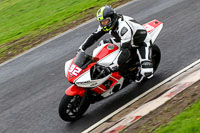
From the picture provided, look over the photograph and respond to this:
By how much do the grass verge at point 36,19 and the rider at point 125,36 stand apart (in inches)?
276

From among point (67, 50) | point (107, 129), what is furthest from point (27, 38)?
point (107, 129)

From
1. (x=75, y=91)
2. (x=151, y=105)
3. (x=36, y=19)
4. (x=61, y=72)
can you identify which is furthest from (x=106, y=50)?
(x=36, y=19)

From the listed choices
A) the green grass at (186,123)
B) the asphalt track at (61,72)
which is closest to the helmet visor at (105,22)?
the asphalt track at (61,72)

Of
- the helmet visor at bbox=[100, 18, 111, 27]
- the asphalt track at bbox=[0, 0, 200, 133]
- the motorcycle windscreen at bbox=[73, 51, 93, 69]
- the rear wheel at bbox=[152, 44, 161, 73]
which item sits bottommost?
the asphalt track at bbox=[0, 0, 200, 133]

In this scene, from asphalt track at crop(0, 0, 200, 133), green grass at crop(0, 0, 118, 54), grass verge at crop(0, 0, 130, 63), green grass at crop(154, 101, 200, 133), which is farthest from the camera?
green grass at crop(0, 0, 118, 54)

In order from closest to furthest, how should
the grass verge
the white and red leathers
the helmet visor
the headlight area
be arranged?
the headlight area, the helmet visor, the white and red leathers, the grass verge

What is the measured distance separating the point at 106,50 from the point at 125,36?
61cm

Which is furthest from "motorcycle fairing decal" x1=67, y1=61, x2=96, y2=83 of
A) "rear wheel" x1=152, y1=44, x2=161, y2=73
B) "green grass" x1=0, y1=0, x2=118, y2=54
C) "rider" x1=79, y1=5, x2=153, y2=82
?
"green grass" x1=0, y1=0, x2=118, y2=54

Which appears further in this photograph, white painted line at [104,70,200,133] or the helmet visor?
the helmet visor

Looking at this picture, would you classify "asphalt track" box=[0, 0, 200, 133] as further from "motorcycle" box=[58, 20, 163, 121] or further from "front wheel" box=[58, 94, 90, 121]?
"motorcycle" box=[58, 20, 163, 121]

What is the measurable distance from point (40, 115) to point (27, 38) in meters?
7.55

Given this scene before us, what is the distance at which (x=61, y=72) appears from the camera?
1005 centimetres

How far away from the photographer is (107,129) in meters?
6.30

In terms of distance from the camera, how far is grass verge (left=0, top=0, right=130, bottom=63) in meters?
14.1
